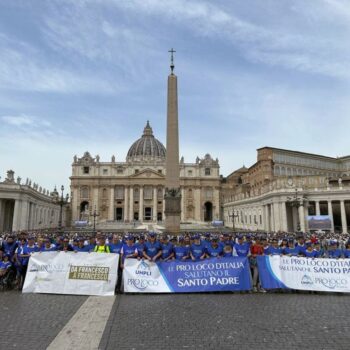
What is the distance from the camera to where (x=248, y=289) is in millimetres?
8789

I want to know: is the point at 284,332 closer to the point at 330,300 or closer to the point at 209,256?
the point at 330,300

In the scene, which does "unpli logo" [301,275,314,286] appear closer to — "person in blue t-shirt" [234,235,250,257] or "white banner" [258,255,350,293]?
"white banner" [258,255,350,293]

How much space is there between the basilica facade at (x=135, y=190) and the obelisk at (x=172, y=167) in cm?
5852

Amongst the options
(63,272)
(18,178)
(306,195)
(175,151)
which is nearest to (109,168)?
(18,178)

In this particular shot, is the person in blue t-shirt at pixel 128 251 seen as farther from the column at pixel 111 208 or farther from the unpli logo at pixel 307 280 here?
the column at pixel 111 208

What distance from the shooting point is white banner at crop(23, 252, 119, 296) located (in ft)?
28.8

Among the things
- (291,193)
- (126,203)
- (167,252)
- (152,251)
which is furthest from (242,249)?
(126,203)

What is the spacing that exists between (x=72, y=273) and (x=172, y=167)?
45.7 ft

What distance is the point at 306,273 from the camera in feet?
28.7

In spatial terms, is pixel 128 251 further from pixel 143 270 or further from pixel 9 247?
pixel 9 247

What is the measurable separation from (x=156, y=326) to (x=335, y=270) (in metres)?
5.71

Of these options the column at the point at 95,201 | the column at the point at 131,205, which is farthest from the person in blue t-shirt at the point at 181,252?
the column at the point at 95,201

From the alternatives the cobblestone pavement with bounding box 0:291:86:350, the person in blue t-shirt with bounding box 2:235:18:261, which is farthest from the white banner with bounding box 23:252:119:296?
the person in blue t-shirt with bounding box 2:235:18:261

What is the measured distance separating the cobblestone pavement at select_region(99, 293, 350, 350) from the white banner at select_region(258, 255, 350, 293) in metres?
0.30
